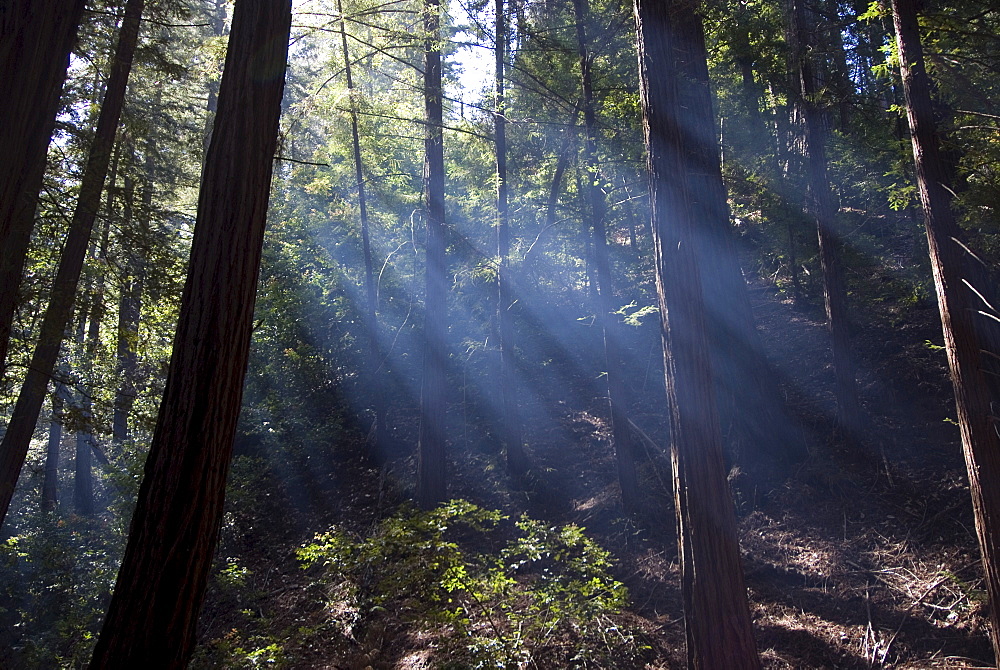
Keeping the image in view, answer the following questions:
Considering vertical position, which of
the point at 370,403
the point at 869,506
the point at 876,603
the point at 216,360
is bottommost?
the point at 876,603

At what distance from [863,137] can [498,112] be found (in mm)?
6645

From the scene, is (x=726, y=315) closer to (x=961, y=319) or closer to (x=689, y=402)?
(x=961, y=319)

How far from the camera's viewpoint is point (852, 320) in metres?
13.0

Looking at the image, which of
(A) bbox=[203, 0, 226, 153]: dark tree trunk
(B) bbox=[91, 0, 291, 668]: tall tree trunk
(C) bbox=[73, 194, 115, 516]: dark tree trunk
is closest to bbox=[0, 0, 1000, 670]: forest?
(B) bbox=[91, 0, 291, 668]: tall tree trunk

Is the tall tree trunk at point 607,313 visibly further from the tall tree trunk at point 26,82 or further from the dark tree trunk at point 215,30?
the dark tree trunk at point 215,30

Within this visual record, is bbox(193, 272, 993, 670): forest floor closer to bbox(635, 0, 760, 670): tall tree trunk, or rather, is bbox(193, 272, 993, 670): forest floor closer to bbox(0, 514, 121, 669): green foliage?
bbox(0, 514, 121, 669): green foliage

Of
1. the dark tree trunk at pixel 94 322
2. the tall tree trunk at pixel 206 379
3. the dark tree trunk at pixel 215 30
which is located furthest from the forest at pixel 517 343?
the dark tree trunk at pixel 215 30

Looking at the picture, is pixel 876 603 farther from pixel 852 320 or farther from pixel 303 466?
pixel 303 466

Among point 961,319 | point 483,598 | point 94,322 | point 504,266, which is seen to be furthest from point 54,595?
point 961,319

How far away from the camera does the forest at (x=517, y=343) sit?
453 cm

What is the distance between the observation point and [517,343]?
16422mm

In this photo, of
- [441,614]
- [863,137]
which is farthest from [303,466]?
[863,137]

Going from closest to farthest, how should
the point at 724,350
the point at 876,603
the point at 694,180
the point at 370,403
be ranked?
the point at 876,603 < the point at 694,180 < the point at 724,350 < the point at 370,403

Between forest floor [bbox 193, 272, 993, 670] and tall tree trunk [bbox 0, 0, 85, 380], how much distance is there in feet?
16.4
